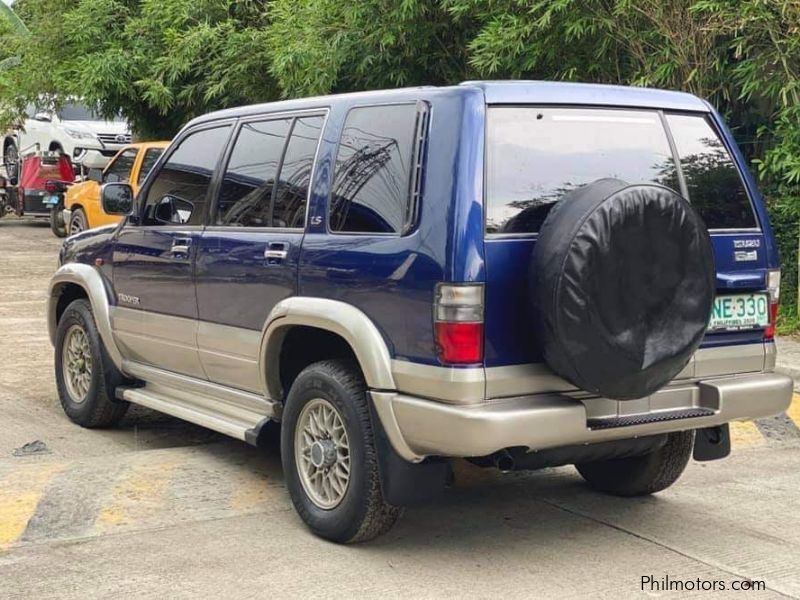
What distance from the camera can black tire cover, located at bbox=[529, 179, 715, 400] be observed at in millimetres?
4316

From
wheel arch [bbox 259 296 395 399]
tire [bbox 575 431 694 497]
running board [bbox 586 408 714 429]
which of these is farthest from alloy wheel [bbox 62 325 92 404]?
running board [bbox 586 408 714 429]

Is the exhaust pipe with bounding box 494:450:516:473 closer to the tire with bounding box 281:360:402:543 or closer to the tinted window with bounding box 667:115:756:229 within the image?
the tire with bounding box 281:360:402:543

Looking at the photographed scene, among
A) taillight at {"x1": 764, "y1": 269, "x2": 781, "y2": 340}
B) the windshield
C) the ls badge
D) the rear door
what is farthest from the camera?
the windshield

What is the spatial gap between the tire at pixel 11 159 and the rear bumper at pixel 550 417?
2309cm

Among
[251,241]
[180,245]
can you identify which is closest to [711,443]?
[251,241]

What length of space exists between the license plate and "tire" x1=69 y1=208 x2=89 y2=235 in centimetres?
1418

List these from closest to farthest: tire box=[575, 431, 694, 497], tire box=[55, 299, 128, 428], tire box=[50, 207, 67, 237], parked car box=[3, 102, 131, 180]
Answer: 1. tire box=[575, 431, 694, 497]
2. tire box=[55, 299, 128, 428]
3. tire box=[50, 207, 67, 237]
4. parked car box=[3, 102, 131, 180]

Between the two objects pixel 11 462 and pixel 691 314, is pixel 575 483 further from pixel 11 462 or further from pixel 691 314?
pixel 11 462

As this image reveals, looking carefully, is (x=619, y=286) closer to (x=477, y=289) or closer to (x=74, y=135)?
(x=477, y=289)

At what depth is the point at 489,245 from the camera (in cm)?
445

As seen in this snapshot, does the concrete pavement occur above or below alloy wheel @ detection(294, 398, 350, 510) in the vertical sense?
below

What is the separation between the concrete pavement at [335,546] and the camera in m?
4.54

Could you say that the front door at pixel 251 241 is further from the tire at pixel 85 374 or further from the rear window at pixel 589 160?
the tire at pixel 85 374

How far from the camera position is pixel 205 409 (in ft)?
19.9
